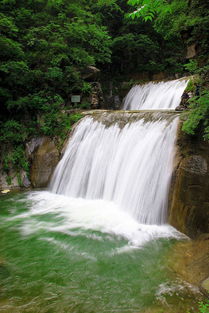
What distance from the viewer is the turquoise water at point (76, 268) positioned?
9.42ft

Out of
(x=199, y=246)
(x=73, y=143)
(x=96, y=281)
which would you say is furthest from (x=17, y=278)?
(x=73, y=143)

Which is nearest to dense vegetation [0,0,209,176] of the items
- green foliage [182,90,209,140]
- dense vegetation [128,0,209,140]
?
dense vegetation [128,0,209,140]

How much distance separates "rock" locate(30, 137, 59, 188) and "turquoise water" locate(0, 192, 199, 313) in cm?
297

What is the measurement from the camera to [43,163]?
8672 mm

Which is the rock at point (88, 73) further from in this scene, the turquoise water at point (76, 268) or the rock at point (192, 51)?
the turquoise water at point (76, 268)

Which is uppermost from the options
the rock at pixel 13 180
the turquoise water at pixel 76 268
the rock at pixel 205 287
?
the rock at pixel 13 180

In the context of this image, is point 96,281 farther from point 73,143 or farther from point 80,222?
point 73,143

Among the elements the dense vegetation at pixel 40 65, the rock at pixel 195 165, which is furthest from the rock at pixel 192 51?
the dense vegetation at pixel 40 65

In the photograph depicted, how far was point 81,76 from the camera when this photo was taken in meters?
11.5

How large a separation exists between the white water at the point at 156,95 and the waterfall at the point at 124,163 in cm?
328

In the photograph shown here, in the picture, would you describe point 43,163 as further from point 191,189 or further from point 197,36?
point 197,36

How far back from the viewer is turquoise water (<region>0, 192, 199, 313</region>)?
9.42 feet

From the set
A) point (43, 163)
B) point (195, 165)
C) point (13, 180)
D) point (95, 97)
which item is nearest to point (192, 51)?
point (195, 165)

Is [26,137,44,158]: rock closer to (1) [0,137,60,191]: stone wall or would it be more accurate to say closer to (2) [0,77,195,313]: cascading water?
(1) [0,137,60,191]: stone wall
